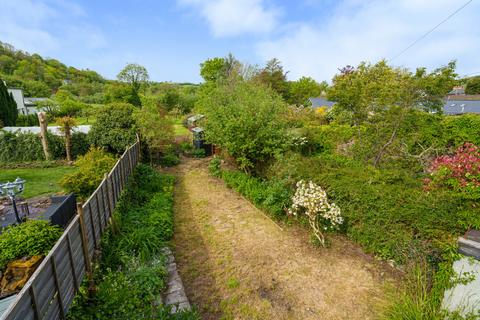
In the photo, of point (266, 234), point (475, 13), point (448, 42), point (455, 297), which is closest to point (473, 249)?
point (455, 297)

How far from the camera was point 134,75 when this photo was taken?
4831cm

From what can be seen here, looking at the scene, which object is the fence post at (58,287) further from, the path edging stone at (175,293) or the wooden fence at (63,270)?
the path edging stone at (175,293)

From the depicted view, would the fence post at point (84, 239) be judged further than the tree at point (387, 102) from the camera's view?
No

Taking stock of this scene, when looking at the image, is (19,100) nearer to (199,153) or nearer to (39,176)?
(39,176)

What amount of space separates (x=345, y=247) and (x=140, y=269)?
428 centimetres

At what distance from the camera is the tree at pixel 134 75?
47.3 metres

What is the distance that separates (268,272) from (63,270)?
3.30m

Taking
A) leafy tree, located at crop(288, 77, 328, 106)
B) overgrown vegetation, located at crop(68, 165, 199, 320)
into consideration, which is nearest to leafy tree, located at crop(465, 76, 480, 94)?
leafy tree, located at crop(288, 77, 328, 106)

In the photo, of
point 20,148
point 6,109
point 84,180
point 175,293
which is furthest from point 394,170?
point 6,109

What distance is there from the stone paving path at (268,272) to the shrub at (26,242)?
7.56ft

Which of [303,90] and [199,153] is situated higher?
[303,90]

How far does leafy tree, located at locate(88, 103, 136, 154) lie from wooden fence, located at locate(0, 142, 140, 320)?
6.64m

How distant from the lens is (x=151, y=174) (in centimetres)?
939

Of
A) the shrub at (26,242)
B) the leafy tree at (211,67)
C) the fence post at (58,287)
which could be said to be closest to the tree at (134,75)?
the leafy tree at (211,67)
